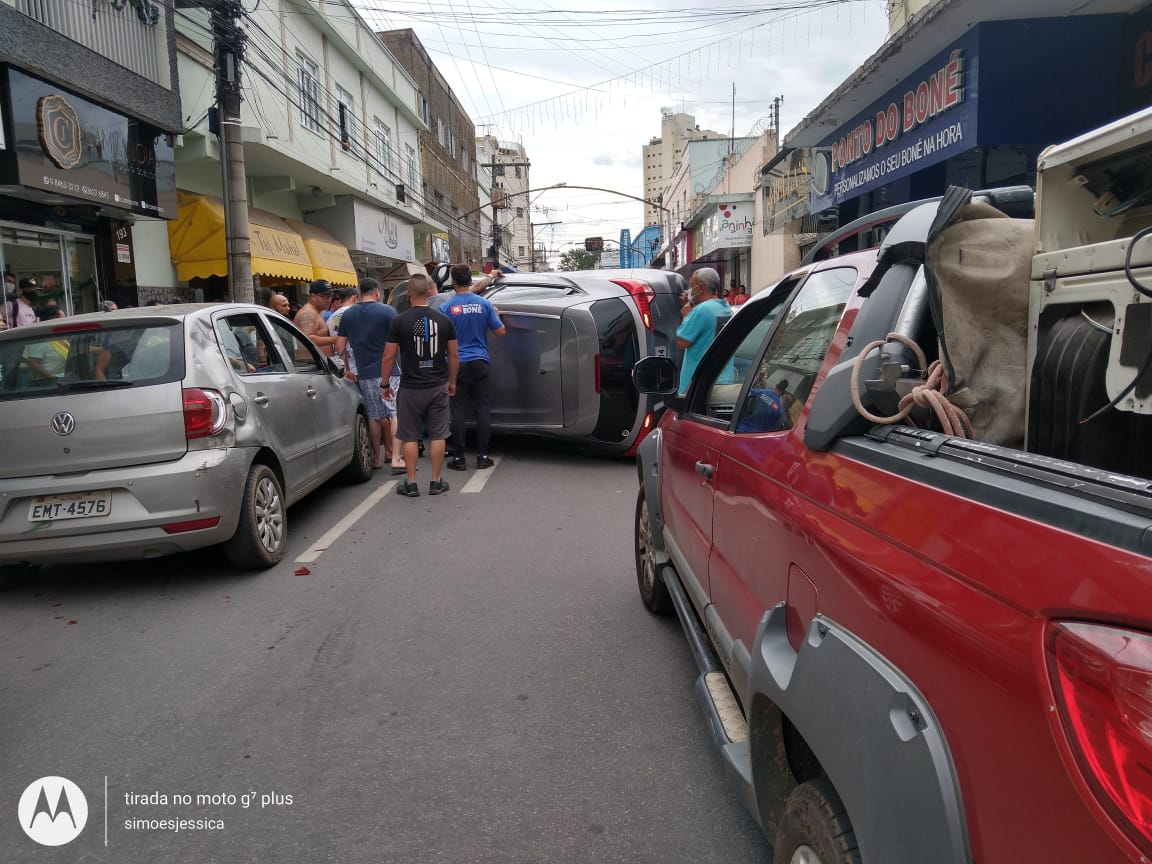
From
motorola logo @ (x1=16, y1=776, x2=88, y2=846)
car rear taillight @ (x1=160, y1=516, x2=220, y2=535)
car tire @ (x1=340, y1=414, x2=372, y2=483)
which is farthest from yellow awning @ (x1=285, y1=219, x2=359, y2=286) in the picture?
motorola logo @ (x1=16, y1=776, x2=88, y2=846)

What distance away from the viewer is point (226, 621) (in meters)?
4.24

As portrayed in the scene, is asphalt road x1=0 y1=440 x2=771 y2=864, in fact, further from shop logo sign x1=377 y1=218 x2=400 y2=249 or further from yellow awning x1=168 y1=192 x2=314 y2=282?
shop logo sign x1=377 y1=218 x2=400 y2=249

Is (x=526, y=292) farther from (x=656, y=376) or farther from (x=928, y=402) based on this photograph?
(x=928, y=402)

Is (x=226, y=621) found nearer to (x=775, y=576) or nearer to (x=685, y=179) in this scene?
(x=775, y=576)

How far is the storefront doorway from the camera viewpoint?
991cm

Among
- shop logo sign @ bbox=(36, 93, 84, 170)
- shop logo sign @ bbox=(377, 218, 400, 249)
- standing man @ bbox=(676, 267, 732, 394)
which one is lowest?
standing man @ bbox=(676, 267, 732, 394)

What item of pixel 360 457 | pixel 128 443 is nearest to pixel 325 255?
pixel 360 457

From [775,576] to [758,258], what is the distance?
2405cm

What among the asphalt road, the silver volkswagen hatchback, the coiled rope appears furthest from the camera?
the silver volkswagen hatchback

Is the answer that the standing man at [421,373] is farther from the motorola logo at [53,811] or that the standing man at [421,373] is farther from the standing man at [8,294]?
the standing man at [8,294]

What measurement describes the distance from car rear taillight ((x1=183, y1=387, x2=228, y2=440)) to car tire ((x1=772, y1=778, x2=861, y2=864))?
391cm

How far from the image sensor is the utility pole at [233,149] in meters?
10.2

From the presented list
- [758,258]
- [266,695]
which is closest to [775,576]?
[266,695]

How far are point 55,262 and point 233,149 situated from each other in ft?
9.55
